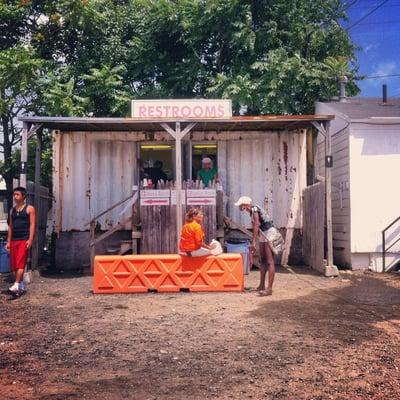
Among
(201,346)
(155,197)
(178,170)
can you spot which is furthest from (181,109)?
(201,346)

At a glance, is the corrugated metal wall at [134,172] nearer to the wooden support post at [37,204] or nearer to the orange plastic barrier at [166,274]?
the wooden support post at [37,204]

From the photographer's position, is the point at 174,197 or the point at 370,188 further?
the point at 370,188

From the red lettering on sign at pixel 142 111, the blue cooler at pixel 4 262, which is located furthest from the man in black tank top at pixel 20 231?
the red lettering on sign at pixel 142 111

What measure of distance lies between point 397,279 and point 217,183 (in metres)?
4.44

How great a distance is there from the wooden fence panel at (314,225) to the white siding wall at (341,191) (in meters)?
0.94

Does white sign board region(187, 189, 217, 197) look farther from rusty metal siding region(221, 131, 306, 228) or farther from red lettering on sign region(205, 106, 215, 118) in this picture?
red lettering on sign region(205, 106, 215, 118)

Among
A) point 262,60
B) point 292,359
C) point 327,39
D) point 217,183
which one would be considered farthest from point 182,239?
point 327,39

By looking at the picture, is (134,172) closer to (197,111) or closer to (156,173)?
(156,173)

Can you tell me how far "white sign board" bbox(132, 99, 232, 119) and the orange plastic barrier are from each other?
3.35m

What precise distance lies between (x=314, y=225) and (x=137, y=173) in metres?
4.55

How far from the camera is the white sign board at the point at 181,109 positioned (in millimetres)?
10445

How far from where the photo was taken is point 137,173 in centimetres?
1245

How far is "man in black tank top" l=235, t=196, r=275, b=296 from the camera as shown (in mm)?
8219

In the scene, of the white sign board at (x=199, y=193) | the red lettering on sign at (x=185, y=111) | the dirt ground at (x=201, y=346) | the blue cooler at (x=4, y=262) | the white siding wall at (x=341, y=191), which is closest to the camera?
the dirt ground at (x=201, y=346)
